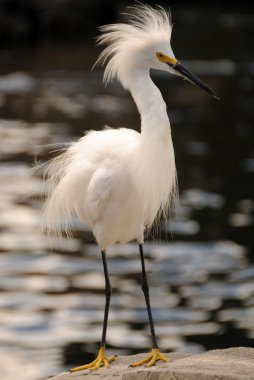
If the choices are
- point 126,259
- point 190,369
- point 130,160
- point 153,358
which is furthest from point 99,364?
point 126,259

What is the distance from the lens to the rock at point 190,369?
4484mm

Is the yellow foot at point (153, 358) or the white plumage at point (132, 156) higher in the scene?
the white plumage at point (132, 156)

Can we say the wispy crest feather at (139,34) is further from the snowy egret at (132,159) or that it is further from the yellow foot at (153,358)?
the yellow foot at (153,358)

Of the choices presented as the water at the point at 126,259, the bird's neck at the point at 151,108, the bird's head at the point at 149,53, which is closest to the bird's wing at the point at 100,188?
the bird's neck at the point at 151,108

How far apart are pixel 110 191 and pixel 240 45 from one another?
1935 cm

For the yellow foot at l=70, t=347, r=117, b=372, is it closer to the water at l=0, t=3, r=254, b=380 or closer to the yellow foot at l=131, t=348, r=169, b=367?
the yellow foot at l=131, t=348, r=169, b=367

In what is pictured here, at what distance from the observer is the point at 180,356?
5.49 metres

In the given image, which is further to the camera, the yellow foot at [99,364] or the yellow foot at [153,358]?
the yellow foot at [99,364]

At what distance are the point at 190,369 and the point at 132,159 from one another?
1323mm

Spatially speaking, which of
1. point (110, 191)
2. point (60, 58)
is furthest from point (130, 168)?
point (60, 58)

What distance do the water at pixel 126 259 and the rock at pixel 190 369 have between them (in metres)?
1.88

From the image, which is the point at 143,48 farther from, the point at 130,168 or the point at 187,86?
the point at 187,86

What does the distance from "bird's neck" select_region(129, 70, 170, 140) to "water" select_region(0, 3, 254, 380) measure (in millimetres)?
1365

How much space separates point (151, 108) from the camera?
17.5 feet
